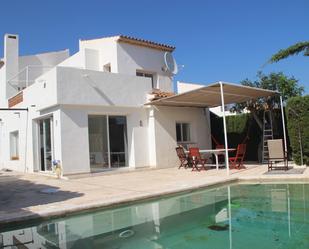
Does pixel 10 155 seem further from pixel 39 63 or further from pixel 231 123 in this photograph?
pixel 231 123

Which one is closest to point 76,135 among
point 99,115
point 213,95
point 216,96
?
point 99,115

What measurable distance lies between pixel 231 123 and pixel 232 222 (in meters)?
14.8

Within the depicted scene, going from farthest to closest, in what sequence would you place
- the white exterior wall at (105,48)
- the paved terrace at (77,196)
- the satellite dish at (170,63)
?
the satellite dish at (170,63) → the white exterior wall at (105,48) → the paved terrace at (77,196)

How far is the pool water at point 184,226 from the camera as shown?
617cm

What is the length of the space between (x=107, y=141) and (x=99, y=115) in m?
1.32

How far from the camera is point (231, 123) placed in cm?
2183

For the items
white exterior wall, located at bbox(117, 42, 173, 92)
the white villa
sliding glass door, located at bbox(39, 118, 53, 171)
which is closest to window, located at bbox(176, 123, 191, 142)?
the white villa

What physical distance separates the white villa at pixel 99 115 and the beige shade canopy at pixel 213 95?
0.87 metres

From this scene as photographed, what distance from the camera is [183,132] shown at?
20.8 m

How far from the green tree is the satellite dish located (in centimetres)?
456

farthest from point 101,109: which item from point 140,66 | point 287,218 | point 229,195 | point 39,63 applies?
point 39,63

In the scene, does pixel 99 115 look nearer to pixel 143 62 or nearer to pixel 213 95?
pixel 213 95

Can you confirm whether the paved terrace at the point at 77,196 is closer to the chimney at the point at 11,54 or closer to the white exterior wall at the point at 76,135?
the white exterior wall at the point at 76,135

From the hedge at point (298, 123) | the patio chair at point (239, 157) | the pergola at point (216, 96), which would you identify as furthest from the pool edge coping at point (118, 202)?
the hedge at point (298, 123)
